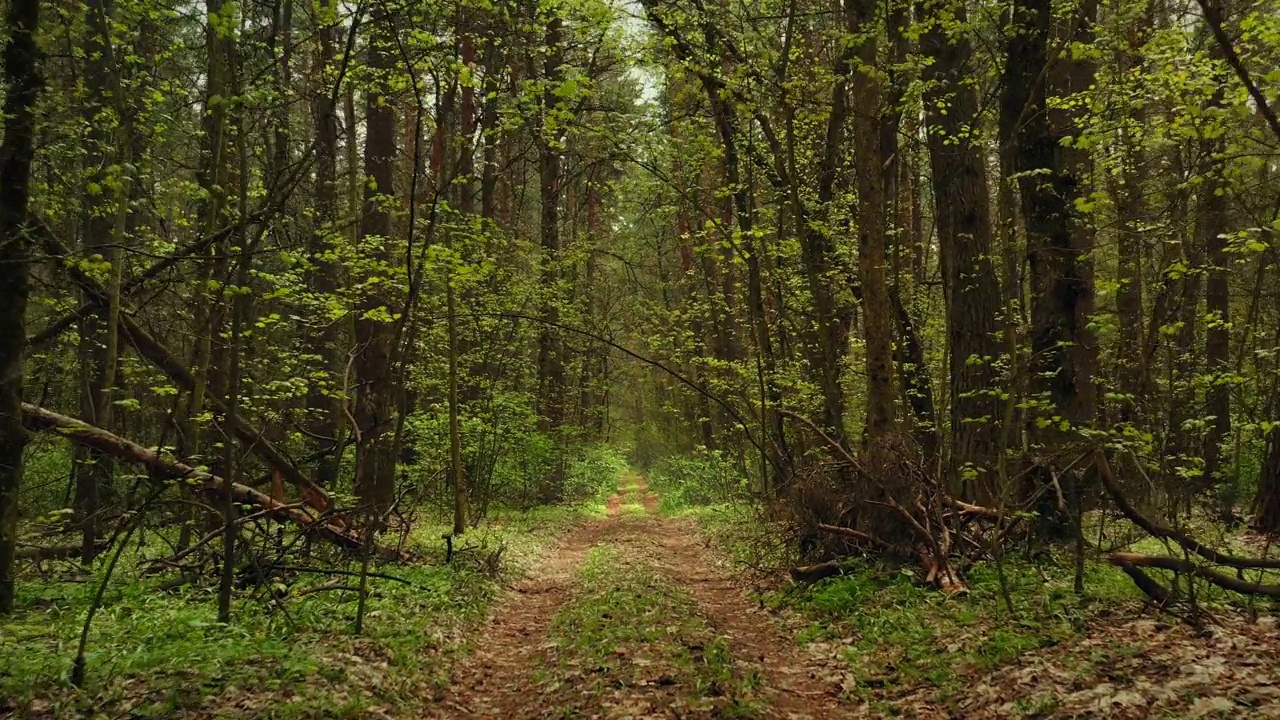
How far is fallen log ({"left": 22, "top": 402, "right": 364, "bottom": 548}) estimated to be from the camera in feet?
23.7

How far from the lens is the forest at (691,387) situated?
17.9 ft

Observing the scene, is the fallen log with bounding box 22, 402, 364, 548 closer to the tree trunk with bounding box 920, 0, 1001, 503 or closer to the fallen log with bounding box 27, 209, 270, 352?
the fallen log with bounding box 27, 209, 270, 352

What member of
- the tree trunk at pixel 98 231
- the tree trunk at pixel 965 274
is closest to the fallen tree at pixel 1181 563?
the tree trunk at pixel 965 274

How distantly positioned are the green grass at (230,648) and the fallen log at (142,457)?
75 centimetres

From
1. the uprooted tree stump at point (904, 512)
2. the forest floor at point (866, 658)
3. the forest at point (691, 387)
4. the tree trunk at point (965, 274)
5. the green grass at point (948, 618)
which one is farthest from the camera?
the tree trunk at point (965, 274)

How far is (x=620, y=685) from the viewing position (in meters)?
5.73

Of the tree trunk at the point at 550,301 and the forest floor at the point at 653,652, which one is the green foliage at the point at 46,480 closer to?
the forest floor at the point at 653,652

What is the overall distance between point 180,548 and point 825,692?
23.2ft

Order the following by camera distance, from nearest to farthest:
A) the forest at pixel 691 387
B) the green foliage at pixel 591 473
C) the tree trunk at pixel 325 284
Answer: the forest at pixel 691 387 < the tree trunk at pixel 325 284 < the green foliage at pixel 591 473

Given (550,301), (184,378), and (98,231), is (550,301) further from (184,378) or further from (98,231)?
(184,378)

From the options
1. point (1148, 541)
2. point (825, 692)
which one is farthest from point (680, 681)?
point (1148, 541)

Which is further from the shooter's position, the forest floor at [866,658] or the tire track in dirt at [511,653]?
the tire track in dirt at [511,653]

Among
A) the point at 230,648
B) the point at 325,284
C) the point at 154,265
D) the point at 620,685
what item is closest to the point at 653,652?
the point at 620,685

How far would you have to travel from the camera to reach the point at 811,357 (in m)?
14.5
